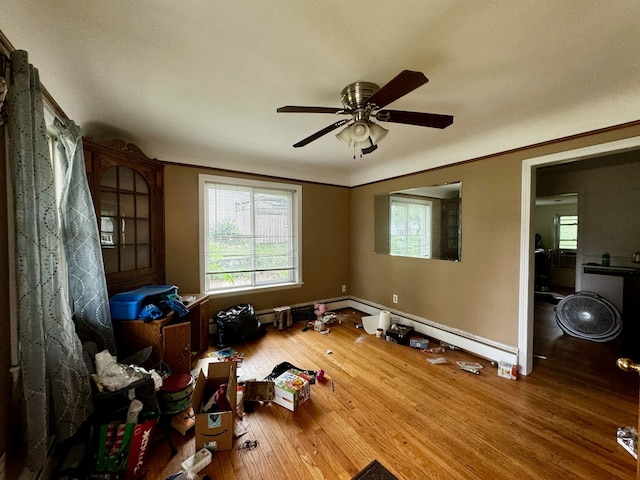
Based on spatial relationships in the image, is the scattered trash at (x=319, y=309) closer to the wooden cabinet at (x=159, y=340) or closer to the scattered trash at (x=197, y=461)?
the wooden cabinet at (x=159, y=340)

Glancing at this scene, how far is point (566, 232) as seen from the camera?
6008 millimetres

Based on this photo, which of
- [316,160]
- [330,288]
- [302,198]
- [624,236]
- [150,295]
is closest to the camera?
[150,295]

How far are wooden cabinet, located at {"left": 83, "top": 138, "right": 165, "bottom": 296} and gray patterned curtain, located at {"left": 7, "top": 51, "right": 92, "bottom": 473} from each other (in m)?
1.03

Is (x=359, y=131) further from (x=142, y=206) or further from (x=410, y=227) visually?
(x=142, y=206)

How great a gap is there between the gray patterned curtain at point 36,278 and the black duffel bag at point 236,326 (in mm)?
1637

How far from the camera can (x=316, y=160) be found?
3.51 m

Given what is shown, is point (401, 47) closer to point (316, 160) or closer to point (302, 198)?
point (316, 160)

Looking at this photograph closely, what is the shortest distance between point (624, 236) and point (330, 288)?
3998 millimetres

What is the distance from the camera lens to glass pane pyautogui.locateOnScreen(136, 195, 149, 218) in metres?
2.62

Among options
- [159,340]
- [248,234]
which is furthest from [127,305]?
[248,234]

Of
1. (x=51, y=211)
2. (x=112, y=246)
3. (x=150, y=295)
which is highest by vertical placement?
(x=51, y=211)

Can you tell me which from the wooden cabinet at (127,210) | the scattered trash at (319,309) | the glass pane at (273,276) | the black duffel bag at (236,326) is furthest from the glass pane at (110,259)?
the scattered trash at (319,309)

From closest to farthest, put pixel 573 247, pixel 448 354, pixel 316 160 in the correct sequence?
pixel 448 354, pixel 316 160, pixel 573 247

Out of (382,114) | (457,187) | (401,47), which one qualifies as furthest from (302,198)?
(401,47)
